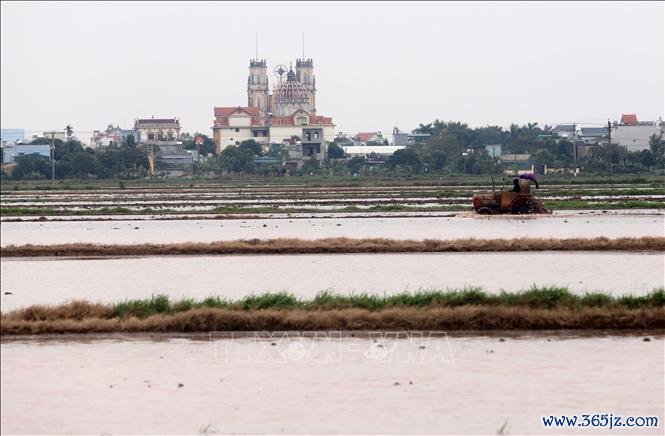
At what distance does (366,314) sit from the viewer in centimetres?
1446

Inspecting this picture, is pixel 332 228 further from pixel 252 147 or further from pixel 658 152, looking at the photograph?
pixel 252 147

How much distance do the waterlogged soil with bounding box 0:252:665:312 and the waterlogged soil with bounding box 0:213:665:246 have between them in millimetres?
5004

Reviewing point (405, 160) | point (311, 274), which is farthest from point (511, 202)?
point (405, 160)

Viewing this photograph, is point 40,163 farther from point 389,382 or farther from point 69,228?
point 389,382

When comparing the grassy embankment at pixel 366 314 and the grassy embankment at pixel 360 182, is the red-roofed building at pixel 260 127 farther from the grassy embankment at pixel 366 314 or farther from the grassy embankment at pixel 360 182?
the grassy embankment at pixel 366 314

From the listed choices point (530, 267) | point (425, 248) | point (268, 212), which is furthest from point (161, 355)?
point (268, 212)

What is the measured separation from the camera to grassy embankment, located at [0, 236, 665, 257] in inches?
952

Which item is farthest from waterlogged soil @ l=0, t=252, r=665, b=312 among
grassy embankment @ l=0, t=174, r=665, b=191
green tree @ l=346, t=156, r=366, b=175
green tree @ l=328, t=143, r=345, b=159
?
green tree @ l=328, t=143, r=345, b=159

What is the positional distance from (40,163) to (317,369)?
319 feet

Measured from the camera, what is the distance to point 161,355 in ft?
42.9

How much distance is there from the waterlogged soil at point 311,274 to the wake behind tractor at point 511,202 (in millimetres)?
11833

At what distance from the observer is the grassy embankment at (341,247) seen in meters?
24.2

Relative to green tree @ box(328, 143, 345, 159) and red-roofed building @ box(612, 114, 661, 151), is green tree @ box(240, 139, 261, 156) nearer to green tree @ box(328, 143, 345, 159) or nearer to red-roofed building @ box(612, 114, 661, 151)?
green tree @ box(328, 143, 345, 159)

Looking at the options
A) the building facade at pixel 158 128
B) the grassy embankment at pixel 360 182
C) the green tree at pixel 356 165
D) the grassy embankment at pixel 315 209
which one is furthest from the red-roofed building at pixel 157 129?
the grassy embankment at pixel 315 209
